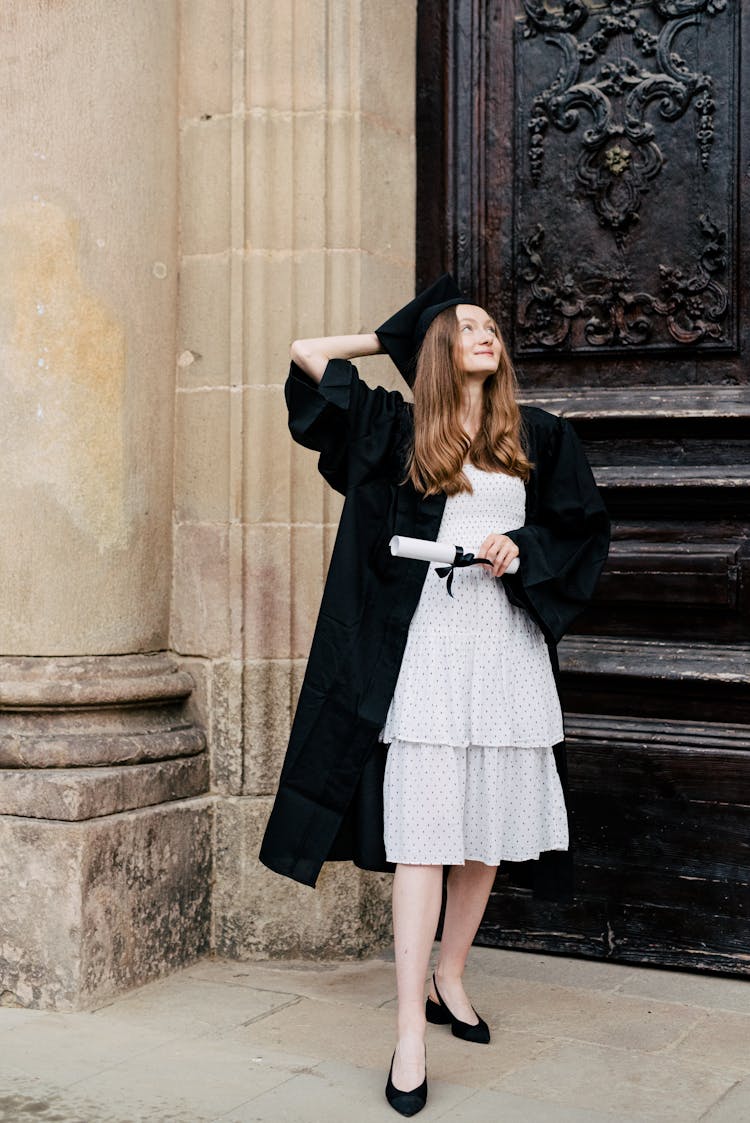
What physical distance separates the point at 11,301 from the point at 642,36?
6.78 ft

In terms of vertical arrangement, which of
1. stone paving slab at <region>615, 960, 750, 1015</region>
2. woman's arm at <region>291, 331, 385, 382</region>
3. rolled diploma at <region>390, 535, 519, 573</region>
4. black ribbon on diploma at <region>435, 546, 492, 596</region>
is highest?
woman's arm at <region>291, 331, 385, 382</region>

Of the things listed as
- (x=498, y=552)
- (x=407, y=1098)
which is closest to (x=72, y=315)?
(x=498, y=552)

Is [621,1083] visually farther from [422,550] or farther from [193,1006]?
[422,550]

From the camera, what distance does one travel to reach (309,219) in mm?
4375

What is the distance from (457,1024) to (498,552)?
126 centimetres

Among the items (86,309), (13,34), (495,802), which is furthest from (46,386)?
(495,802)

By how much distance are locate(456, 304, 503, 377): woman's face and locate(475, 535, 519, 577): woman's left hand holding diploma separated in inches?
17.0

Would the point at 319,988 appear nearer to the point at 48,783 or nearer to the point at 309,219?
the point at 48,783

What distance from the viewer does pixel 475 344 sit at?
3.51m

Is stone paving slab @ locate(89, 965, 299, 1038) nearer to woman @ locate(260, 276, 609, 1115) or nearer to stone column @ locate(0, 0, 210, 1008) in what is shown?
stone column @ locate(0, 0, 210, 1008)

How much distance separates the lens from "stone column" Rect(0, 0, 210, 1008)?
4.01 m

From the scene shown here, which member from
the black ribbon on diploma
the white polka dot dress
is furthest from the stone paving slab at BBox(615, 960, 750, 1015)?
the black ribbon on diploma

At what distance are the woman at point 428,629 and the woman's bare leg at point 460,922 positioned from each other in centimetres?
6

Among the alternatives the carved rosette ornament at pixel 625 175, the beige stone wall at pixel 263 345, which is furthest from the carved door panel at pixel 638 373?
the beige stone wall at pixel 263 345
